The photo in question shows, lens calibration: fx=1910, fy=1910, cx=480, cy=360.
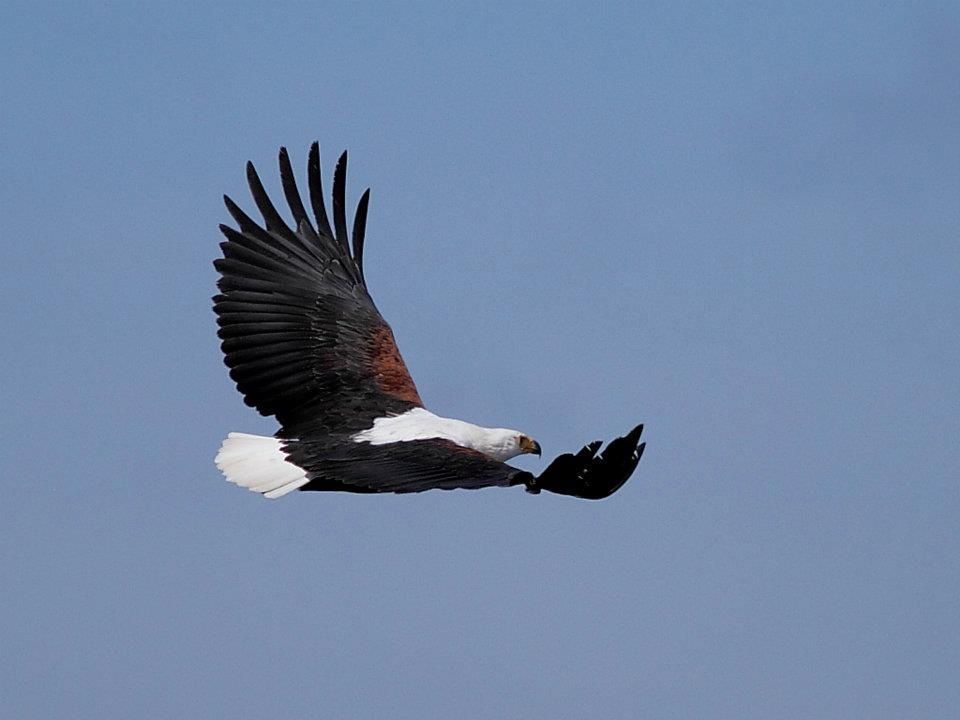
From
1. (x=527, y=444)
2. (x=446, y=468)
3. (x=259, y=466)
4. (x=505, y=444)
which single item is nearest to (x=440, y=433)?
(x=505, y=444)

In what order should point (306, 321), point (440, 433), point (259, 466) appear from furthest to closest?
point (306, 321), point (440, 433), point (259, 466)

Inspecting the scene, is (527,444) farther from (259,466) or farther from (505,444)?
(259,466)

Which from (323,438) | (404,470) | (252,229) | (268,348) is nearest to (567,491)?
(404,470)

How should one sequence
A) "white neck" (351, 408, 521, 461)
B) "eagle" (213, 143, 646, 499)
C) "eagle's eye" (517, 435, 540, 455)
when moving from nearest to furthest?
"eagle" (213, 143, 646, 499) → "white neck" (351, 408, 521, 461) → "eagle's eye" (517, 435, 540, 455)

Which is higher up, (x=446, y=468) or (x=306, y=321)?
(x=306, y=321)

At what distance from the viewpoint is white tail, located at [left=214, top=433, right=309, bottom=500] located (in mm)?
14992

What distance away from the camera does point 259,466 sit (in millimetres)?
15469

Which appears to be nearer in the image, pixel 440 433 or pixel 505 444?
pixel 440 433

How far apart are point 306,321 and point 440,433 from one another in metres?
2.20

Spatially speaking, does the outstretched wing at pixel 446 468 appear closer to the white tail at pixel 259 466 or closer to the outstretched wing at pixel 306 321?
the white tail at pixel 259 466

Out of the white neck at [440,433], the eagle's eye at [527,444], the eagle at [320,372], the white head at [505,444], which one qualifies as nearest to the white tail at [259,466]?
the eagle at [320,372]

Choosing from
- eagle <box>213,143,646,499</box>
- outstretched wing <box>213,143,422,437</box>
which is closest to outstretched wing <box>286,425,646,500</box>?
eagle <box>213,143,646,499</box>

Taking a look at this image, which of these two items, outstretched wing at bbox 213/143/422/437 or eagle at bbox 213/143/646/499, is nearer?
eagle at bbox 213/143/646/499

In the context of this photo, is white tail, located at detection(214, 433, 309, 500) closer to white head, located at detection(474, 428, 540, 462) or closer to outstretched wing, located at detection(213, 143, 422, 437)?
outstretched wing, located at detection(213, 143, 422, 437)
